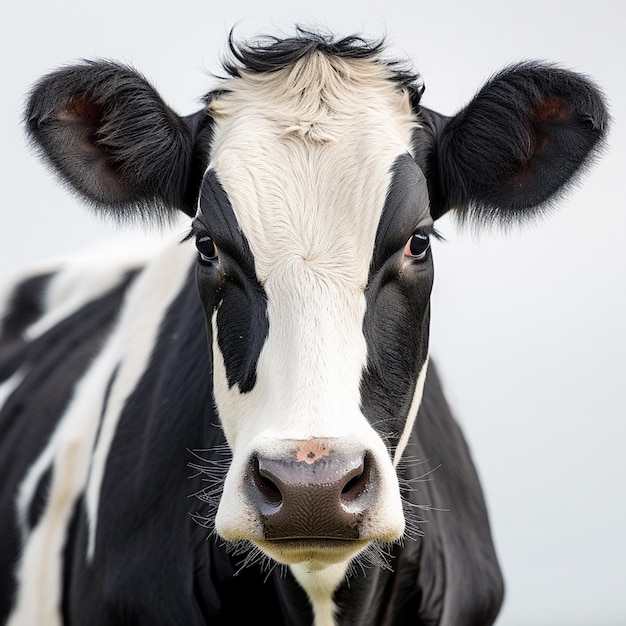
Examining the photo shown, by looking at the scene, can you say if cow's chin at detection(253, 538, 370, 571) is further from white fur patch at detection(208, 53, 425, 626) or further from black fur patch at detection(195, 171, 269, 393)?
black fur patch at detection(195, 171, 269, 393)

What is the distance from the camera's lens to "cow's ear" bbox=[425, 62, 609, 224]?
492 cm

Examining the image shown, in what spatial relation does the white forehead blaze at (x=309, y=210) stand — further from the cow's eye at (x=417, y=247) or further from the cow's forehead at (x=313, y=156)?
the cow's eye at (x=417, y=247)

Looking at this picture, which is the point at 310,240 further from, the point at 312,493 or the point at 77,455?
the point at 77,455

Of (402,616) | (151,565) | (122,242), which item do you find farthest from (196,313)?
(122,242)

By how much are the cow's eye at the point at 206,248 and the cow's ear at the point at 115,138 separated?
0.54 meters

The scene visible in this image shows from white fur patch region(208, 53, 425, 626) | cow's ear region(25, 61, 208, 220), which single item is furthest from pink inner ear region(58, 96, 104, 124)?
white fur patch region(208, 53, 425, 626)

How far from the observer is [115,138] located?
5051 millimetres

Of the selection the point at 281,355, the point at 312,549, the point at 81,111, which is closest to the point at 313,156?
the point at 281,355

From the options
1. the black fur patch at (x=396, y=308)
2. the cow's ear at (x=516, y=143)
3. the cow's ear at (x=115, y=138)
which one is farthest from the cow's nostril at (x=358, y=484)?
the cow's ear at (x=115, y=138)

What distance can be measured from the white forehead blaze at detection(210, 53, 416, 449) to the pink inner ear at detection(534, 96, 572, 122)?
18.5 inches

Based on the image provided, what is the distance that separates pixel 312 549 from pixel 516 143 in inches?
73.3

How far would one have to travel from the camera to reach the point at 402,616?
5090mm

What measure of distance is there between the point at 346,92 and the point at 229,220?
78 centimetres

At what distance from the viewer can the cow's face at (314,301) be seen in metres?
3.85
